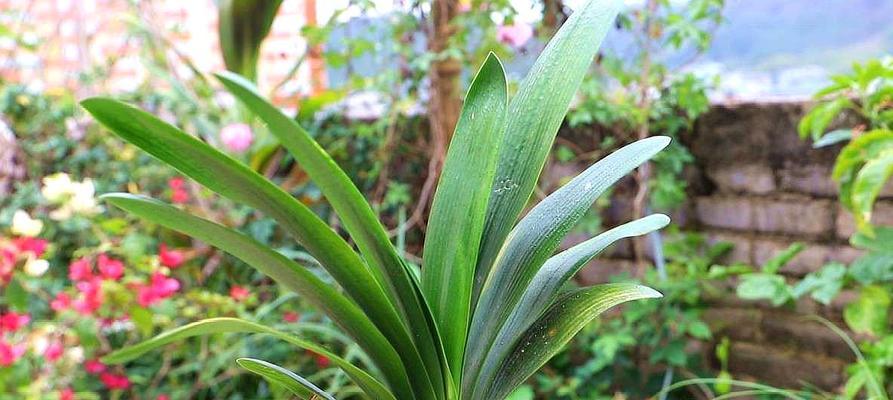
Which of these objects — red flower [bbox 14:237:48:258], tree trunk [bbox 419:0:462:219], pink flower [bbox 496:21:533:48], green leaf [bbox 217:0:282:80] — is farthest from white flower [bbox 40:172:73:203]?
pink flower [bbox 496:21:533:48]

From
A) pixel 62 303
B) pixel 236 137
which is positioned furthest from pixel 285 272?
pixel 236 137

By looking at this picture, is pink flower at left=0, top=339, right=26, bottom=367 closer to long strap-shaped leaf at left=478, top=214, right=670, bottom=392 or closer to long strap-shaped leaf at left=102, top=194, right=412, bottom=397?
long strap-shaped leaf at left=102, top=194, right=412, bottom=397

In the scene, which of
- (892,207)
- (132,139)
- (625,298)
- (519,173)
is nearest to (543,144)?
(519,173)

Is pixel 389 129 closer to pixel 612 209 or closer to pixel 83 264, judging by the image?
pixel 612 209

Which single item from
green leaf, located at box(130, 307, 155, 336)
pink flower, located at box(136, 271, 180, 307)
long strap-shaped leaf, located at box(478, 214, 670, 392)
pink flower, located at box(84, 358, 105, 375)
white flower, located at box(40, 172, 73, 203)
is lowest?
pink flower, located at box(84, 358, 105, 375)

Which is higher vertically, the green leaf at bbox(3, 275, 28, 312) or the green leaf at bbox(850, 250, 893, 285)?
the green leaf at bbox(3, 275, 28, 312)

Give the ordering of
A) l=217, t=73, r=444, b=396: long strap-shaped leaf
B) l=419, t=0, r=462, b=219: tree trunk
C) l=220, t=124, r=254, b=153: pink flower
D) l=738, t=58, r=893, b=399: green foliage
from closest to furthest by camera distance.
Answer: l=217, t=73, r=444, b=396: long strap-shaped leaf → l=738, t=58, r=893, b=399: green foliage → l=419, t=0, r=462, b=219: tree trunk → l=220, t=124, r=254, b=153: pink flower
